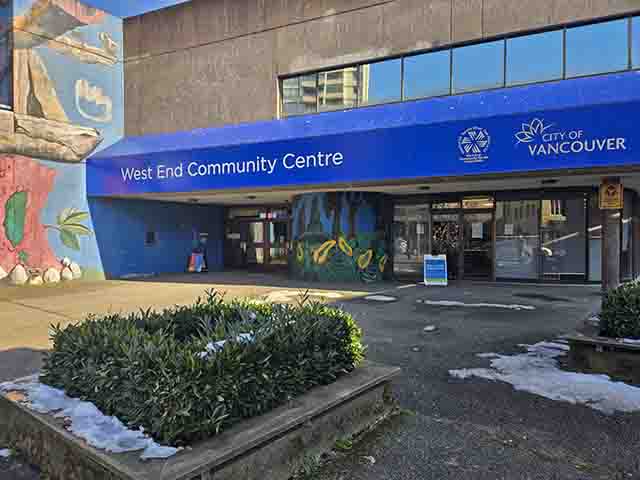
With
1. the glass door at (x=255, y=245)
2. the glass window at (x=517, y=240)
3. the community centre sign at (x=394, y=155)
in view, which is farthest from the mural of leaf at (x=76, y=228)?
the glass window at (x=517, y=240)

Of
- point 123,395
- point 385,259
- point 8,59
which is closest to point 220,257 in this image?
point 385,259

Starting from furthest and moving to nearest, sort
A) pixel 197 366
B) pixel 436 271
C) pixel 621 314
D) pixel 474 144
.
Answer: pixel 436 271 → pixel 474 144 → pixel 621 314 → pixel 197 366

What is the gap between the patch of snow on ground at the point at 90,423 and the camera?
2639 mm

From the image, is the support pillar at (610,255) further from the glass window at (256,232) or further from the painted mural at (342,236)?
the glass window at (256,232)

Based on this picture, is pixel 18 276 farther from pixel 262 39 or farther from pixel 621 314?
pixel 621 314

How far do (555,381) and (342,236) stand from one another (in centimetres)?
1000

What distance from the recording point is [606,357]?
5.13 meters

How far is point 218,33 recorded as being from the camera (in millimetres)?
15828

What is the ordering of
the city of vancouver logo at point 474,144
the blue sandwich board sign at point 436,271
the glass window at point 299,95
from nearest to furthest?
the city of vancouver logo at point 474,144 < the blue sandwich board sign at point 436,271 < the glass window at point 299,95

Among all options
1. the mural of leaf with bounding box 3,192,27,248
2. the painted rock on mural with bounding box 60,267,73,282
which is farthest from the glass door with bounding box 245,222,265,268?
the mural of leaf with bounding box 3,192,27,248

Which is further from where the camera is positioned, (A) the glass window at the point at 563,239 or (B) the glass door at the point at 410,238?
(B) the glass door at the point at 410,238

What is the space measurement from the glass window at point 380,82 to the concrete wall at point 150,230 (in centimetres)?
947

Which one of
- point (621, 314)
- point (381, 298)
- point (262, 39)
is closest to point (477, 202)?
point (381, 298)

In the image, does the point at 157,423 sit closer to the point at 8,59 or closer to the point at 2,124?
the point at 2,124
